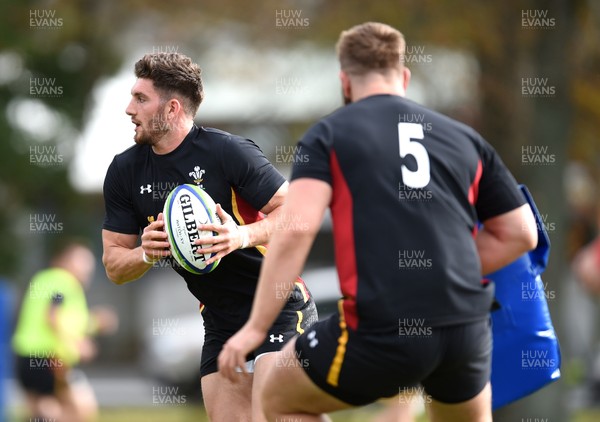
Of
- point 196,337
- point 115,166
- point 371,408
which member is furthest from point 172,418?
point 115,166

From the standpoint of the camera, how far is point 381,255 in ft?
15.2

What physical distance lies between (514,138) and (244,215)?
30.1 ft

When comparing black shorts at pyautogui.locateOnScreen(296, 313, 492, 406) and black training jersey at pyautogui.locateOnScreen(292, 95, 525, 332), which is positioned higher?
black training jersey at pyautogui.locateOnScreen(292, 95, 525, 332)

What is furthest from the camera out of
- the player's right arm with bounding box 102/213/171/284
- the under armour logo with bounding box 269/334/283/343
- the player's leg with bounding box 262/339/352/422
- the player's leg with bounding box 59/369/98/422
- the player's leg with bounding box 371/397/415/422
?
the player's leg with bounding box 59/369/98/422

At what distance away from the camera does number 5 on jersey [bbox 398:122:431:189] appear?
184 inches

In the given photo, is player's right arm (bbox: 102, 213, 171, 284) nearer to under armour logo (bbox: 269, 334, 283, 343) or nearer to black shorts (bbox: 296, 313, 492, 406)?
under armour logo (bbox: 269, 334, 283, 343)

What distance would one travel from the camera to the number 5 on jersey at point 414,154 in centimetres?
466

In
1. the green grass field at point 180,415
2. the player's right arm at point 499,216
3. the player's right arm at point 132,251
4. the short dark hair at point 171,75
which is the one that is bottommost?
the green grass field at point 180,415

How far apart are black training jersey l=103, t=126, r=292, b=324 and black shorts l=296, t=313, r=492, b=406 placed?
1283 millimetres

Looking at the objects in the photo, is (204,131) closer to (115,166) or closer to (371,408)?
(115,166)

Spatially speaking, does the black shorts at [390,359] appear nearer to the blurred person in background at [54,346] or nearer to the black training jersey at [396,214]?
the black training jersey at [396,214]

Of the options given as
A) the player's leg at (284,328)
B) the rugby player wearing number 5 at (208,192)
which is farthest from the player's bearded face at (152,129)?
the player's leg at (284,328)

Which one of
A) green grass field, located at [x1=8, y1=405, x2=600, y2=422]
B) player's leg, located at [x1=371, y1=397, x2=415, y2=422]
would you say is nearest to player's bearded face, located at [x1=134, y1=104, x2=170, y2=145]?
player's leg, located at [x1=371, y1=397, x2=415, y2=422]

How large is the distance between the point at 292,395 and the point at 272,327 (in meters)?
1.22
